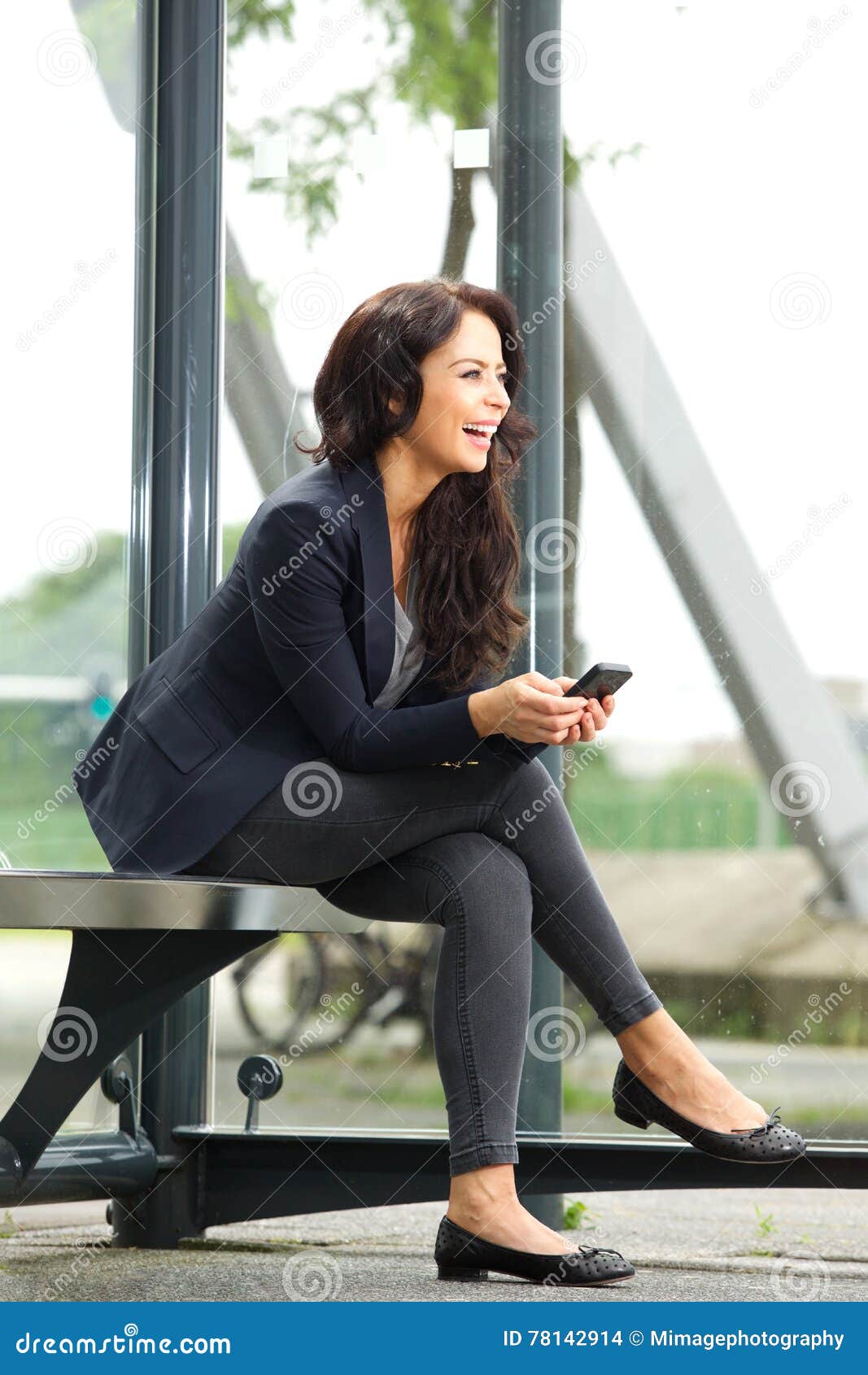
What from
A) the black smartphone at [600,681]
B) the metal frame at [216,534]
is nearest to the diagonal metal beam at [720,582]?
the metal frame at [216,534]

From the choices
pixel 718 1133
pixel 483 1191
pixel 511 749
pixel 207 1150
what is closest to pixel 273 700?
pixel 511 749

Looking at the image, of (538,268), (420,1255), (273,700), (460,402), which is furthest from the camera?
(538,268)

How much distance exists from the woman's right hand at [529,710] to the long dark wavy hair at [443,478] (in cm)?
28

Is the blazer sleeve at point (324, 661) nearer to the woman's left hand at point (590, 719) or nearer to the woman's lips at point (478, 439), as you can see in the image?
the woman's left hand at point (590, 719)

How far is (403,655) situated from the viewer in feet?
6.84

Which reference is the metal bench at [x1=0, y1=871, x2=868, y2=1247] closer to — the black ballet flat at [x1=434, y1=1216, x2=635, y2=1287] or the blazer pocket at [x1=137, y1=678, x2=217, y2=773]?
the blazer pocket at [x1=137, y1=678, x2=217, y2=773]

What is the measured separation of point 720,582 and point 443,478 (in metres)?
A: 0.64

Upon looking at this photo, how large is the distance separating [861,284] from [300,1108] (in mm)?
1735

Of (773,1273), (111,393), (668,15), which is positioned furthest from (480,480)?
(773,1273)

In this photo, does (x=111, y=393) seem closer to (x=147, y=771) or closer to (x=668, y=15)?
(x=147, y=771)

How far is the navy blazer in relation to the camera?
6.19ft

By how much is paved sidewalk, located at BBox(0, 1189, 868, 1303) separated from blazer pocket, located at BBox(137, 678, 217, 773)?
700 mm

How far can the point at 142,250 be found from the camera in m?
2.67

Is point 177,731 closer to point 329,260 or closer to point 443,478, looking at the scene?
point 443,478
